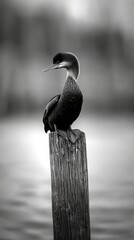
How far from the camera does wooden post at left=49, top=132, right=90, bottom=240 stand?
9.87ft

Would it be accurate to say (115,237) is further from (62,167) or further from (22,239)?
(62,167)

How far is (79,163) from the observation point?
306 cm

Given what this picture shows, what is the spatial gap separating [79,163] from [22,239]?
4.20m

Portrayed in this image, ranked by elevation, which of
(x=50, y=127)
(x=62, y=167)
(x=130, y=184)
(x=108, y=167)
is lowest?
(x=62, y=167)

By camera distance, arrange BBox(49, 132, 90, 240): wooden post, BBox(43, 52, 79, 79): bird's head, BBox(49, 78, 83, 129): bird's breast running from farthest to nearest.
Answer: BBox(43, 52, 79, 79): bird's head, BBox(49, 78, 83, 129): bird's breast, BBox(49, 132, 90, 240): wooden post

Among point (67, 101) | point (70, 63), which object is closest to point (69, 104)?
point (67, 101)

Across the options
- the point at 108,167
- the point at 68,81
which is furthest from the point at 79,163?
the point at 108,167

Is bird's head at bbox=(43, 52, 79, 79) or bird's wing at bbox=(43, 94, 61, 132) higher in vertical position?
bird's head at bbox=(43, 52, 79, 79)

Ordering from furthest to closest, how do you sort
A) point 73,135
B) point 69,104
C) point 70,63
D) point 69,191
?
point 70,63, point 69,104, point 73,135, point 69,191

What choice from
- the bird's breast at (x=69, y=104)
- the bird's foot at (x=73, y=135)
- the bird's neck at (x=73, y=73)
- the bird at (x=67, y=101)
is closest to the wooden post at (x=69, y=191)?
the bird's foot at (x=73, y=135)

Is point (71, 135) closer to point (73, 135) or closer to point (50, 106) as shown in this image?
point (73, 135)

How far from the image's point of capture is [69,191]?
3020mm

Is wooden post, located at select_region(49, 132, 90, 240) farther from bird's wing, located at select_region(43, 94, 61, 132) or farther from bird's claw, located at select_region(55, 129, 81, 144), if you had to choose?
bird's wing, located at select_region(43, 94, 61, 132)

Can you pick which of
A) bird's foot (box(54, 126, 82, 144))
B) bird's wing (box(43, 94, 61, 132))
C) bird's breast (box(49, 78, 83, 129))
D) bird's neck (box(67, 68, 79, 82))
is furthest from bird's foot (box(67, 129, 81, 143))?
bird's neck (box(67, 68, 79, 82))
